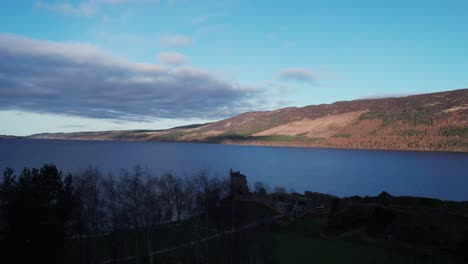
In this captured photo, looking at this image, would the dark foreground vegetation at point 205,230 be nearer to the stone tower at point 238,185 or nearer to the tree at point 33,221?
the tree at point 33,221

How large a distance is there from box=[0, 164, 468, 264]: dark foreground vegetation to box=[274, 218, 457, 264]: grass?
9 centimetres

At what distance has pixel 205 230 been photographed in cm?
4656

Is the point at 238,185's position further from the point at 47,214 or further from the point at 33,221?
the point at 33,221

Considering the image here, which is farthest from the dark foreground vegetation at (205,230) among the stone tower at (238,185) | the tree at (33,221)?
the stone tower at (238,185)

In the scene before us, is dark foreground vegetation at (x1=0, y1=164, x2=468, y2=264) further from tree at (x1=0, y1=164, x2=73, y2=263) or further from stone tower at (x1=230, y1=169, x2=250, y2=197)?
stone tower at (x1=230, y1=169, x2=250, y2=197)

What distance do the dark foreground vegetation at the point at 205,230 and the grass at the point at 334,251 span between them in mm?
93

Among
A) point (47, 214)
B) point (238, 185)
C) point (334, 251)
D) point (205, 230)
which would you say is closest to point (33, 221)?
point (47, 214)

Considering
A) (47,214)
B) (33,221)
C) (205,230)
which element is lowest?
(205,230)

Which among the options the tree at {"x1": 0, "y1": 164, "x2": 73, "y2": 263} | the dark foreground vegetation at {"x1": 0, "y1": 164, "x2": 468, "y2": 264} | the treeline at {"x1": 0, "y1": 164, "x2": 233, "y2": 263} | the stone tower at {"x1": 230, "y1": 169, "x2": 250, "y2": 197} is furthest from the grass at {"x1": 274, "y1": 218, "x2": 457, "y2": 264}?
the tree at {"x1": 0, "y1": 164, "x2": 73, "y2": 263}

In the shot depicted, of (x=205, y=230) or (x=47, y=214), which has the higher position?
(x=47, y=214)

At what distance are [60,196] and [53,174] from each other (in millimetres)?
2287

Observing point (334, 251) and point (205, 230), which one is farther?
point (205, 230)

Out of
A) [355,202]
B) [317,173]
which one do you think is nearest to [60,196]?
[355,202]

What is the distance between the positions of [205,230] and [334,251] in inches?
640
